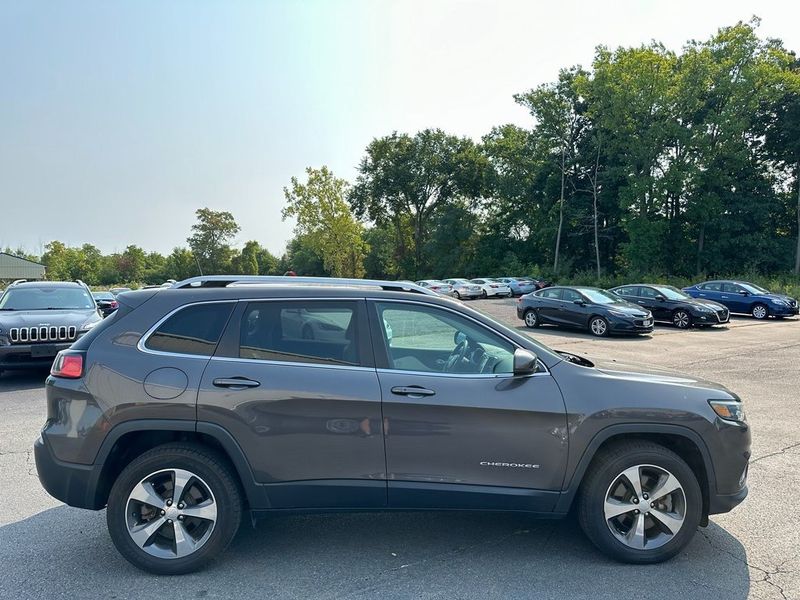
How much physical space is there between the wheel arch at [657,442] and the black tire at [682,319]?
1634 centimetres

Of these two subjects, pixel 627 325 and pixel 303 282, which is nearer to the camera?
pixel 303 282

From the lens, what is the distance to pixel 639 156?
3872 cm

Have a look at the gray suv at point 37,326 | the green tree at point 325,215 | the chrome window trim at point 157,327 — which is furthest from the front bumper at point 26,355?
the green tree at point 325,215

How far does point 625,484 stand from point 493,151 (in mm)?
54915

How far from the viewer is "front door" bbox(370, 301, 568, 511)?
10.4 ft

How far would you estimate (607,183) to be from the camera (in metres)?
45.3

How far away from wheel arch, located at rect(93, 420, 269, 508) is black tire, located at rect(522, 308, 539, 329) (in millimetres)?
15254

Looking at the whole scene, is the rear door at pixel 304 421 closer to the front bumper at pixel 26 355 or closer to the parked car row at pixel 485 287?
the front bumper at pixel 26 355

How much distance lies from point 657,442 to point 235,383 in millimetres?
2678

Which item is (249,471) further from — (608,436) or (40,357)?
(40,357)

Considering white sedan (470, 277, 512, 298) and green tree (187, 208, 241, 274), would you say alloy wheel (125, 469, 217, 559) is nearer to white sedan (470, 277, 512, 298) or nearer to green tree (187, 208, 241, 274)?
white sedan (470, 277, 512, 298)

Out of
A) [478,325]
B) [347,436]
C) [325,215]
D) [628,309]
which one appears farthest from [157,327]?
[325,215]

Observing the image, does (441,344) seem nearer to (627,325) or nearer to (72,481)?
(72,481)

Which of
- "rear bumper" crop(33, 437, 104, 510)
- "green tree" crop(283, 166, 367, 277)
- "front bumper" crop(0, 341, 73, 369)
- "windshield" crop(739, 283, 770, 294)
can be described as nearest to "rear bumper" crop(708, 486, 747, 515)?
"rear bumper" crop(33, 437, 104, 510)
